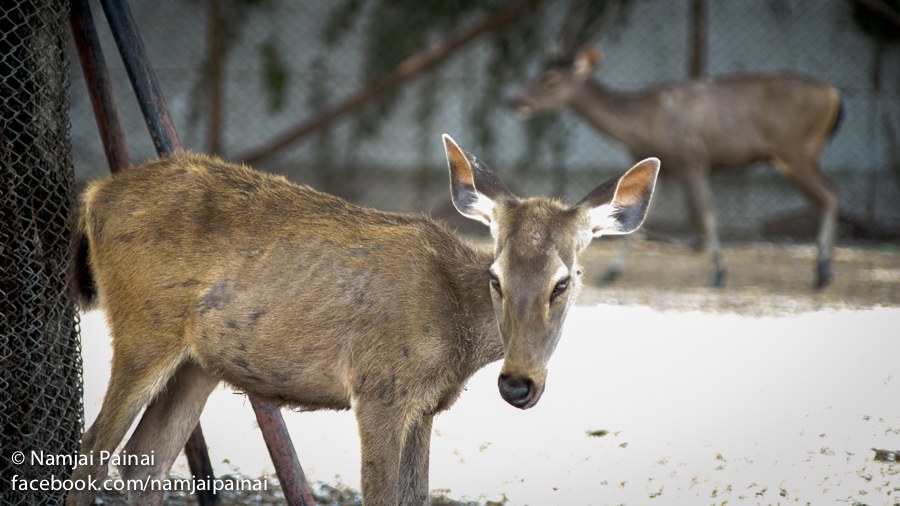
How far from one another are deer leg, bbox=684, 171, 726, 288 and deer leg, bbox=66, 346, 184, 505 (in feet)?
21.5

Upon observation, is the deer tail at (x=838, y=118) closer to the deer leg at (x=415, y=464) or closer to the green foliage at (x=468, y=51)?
the green foliage at (x=468, y=51)

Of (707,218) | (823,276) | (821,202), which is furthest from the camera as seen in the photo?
(821,202)

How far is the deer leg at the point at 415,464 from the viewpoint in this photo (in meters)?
3.75

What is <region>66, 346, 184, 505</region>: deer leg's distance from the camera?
3.61 m

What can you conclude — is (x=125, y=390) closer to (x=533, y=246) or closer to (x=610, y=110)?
(x=533, y=246)

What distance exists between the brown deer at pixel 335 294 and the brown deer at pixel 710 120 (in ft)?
19.7

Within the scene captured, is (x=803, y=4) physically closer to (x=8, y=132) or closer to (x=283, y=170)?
(x=283, y=170)

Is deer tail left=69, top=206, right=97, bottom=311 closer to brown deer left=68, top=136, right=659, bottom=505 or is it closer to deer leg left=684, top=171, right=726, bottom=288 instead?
brown deer left=68, top=136, right=659, bottom=505

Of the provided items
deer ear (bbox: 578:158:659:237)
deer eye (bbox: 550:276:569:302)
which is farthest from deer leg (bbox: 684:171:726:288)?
deer eye (bbox: 550:276:569:302)

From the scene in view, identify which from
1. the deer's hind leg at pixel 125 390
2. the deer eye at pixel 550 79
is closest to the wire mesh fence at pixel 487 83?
the deer eye at pixel 550 79

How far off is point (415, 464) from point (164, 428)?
0.93m

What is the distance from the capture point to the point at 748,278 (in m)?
9.77

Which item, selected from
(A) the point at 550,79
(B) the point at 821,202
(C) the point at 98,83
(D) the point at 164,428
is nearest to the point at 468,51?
(A) the point at 550,79

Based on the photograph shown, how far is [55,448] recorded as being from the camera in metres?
3.94
